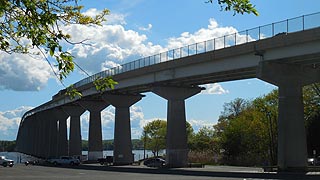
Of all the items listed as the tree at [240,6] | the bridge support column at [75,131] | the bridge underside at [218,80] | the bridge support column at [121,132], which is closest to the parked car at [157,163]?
the bridge underside at [218,80]

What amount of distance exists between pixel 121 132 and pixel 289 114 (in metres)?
34.9

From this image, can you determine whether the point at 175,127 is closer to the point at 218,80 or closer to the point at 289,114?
the point at 218,80

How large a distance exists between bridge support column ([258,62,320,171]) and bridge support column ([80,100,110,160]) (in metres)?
48.2

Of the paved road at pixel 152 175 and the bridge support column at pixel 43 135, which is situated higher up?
the bridge support column at pixel 43 135

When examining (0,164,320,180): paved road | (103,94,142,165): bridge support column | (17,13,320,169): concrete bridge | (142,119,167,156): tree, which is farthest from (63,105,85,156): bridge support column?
(0,164,320,180): paved road

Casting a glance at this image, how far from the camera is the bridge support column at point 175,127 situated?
6275 centimetres

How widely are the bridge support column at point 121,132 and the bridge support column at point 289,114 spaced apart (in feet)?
110

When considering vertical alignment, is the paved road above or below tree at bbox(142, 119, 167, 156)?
below

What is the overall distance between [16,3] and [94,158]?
85.6 meters

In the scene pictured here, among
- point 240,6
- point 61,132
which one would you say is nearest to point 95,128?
point 61,132

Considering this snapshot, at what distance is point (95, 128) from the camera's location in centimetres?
9038

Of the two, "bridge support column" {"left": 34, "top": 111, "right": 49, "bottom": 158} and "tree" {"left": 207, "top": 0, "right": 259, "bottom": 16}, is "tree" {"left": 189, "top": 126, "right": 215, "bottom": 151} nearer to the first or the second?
"bridge support column" {"left": 34, "top": 111, "right": 49, "bottom": 158}

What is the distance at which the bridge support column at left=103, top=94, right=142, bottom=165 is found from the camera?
249 ft

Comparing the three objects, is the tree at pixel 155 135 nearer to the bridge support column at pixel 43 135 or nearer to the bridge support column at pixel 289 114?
the bridge support column at pixel 43 135
